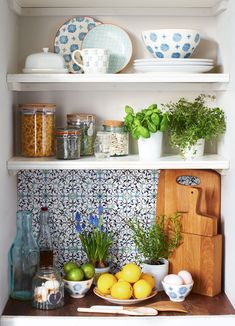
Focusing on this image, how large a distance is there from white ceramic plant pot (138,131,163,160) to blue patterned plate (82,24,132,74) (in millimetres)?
275

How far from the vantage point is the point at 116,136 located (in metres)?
2.26

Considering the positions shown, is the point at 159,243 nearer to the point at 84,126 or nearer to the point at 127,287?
the point at 127,287

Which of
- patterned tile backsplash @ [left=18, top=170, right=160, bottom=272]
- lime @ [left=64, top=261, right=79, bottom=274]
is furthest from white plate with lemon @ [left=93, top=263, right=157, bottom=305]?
patterned tile backsplash @ [left=18, top=170, right=160, bottom=272]

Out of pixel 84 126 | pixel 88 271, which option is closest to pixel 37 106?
pixel 84 126

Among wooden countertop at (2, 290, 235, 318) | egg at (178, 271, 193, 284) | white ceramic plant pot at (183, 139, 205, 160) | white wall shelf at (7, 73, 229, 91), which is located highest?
white wall shelf at (7, 73, 229, 91)

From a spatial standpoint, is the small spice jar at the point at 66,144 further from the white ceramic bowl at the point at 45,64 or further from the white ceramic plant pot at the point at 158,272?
the white ceramic plant pot at the point at 158,272

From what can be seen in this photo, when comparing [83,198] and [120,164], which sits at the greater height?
[120,164]

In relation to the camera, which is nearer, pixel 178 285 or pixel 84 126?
pixel 178 285

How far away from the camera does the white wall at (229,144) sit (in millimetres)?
2082

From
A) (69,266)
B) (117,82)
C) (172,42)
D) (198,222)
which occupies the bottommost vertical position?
(69,266)

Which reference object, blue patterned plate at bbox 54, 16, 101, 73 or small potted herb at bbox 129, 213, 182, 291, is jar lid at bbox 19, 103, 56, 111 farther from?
small potted herb at bbox 129, 213, 182, 291

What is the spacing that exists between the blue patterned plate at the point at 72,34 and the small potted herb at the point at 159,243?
0.64 m

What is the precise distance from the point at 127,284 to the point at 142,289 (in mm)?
52

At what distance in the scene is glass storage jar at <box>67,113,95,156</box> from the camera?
89.0 inches
